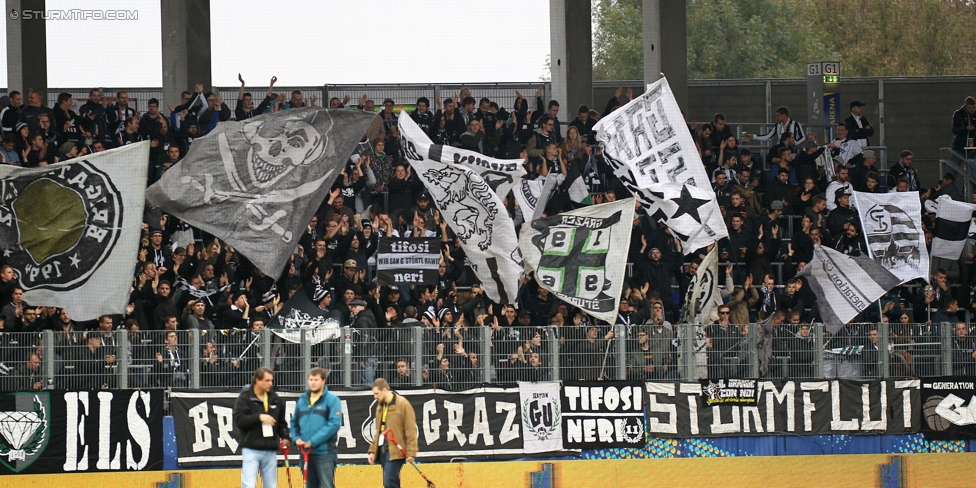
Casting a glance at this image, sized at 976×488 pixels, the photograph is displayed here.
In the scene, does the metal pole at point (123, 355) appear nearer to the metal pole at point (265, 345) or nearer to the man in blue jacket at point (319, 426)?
the metal pole at point (265, 345)

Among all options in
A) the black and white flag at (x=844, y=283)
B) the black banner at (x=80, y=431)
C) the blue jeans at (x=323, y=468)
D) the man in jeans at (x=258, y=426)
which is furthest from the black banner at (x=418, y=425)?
the black and white flag at (x=844, y=283)

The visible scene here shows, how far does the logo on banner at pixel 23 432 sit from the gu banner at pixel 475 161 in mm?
6686

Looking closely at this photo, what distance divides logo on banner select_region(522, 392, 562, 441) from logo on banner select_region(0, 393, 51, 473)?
257 inches

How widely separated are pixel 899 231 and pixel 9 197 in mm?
13677

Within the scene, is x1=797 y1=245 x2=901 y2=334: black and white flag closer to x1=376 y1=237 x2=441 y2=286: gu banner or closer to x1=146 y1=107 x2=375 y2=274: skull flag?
x1=376 y1=237 x2=441 y2=286: gu banner

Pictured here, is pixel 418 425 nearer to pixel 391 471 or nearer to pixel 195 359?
pixel 195 359

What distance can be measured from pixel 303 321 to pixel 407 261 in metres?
2.36

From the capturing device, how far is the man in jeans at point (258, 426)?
14.9 metres

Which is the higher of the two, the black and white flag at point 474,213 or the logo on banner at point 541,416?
the black and white flag at point 474,213

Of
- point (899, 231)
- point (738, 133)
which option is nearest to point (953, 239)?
point (899, 231)

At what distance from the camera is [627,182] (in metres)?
22.1

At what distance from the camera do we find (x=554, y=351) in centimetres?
1980

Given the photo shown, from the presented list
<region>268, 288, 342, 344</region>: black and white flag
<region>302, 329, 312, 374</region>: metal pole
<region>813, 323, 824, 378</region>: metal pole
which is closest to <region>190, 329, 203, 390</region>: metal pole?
<region>268, 288, 342, 344</region>: black and white flag

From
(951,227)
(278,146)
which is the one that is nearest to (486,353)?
(278,146)
